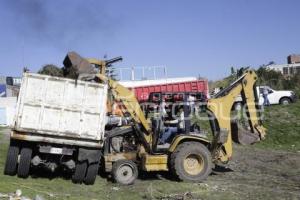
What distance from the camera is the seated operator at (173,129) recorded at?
1358 centimetres

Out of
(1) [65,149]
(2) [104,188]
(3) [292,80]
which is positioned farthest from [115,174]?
(3) [292,80]

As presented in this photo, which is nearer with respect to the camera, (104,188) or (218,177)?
(104,188)

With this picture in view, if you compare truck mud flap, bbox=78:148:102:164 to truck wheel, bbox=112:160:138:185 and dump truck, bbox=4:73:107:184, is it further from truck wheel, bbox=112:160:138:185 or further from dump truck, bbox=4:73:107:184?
truck wheel, bbox=112:160:138:185

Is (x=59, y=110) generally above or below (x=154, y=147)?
above

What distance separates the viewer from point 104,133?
42.9 feet

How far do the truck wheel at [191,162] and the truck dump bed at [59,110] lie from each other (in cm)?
230

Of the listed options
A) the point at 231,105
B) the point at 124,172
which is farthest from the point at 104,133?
the point at 231,105

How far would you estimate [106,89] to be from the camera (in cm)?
1226

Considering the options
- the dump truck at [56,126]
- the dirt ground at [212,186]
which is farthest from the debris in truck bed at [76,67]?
the dirt ground at [212,186]

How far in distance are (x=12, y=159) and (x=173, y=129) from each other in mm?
4373

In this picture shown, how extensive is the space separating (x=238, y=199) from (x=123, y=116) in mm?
4489

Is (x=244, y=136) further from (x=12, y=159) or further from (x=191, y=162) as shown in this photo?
(x=12, y=159)

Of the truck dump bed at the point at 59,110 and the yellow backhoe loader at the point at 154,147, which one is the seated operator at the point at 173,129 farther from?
the truck dump bed at the point at 59,110

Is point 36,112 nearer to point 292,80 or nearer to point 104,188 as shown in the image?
point 104,188
